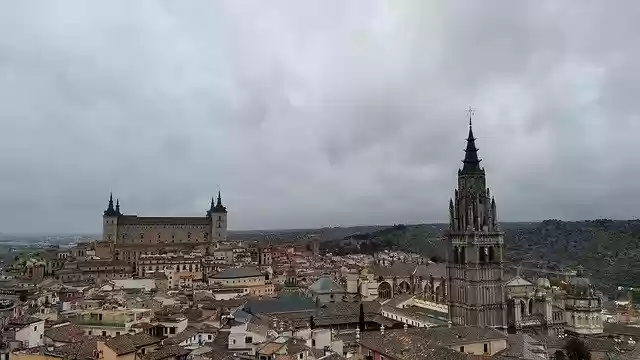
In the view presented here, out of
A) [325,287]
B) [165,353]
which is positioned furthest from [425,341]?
[325,287]

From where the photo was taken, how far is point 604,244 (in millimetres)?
189500

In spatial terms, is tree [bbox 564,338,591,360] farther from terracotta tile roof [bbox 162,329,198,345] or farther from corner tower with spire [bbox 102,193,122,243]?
corner tower with spire [bbox 102,193,122,243]

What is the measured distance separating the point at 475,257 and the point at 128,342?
3318 cm

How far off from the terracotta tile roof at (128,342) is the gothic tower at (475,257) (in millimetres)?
Result: 29859

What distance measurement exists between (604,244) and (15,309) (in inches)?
7245

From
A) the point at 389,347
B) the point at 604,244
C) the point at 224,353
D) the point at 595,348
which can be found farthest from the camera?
the point at 604,244

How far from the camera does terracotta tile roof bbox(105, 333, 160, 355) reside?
32250 millimetres

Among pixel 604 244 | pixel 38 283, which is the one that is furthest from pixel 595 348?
pixel 604 244

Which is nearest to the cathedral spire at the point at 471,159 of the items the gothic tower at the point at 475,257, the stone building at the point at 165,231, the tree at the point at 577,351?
the gothic tower at the point at 475,257

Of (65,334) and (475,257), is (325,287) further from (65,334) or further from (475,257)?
(65,334)

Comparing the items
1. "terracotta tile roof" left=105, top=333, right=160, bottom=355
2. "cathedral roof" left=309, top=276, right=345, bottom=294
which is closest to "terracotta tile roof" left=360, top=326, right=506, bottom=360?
"terracotta tile roof" left=105, top=333, right=160, bottom=355

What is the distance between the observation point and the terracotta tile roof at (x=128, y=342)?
106 feet

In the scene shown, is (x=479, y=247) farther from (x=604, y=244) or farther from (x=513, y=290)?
(x=604, y=244)

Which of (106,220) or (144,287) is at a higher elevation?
(106,220)
